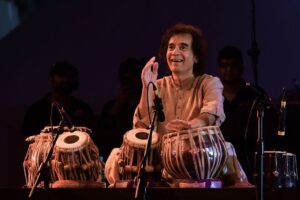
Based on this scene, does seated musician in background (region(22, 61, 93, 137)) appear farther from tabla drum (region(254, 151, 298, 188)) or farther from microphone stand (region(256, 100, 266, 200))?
microphone stand (region(256, 100, 266, 200))

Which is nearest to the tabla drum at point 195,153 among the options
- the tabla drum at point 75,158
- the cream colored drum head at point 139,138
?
the cream colored drum head at point 139,138

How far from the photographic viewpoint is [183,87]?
5156 mm

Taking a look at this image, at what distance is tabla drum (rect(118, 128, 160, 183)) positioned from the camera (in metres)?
4.77

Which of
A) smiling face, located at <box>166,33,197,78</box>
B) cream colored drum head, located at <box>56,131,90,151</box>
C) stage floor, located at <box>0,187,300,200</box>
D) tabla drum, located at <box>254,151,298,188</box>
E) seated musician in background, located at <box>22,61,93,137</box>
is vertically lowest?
stage floor, located at <box>0,187,300,200</box>

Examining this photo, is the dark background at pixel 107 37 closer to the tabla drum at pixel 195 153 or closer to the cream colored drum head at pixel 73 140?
the cream colored drum head at pixel 73 140

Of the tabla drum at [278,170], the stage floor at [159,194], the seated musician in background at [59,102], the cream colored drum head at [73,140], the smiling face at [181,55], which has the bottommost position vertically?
the stage floor at [159,194]

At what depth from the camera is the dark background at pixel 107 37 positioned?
729cm

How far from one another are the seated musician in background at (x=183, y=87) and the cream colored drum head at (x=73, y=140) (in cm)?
26

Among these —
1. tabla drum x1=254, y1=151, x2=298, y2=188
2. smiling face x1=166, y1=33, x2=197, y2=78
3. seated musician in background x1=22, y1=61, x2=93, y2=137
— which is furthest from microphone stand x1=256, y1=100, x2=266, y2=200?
seated musician in background x1=22, y1=61, x2=93, y2=137

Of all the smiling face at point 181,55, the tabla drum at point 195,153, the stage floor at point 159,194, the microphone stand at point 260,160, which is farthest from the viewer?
the smiling face at point 181,55

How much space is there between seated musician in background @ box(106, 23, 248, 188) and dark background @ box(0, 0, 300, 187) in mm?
2064

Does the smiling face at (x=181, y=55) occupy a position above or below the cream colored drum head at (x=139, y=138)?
above

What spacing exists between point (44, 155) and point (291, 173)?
168cm

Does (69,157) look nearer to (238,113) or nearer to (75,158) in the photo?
(75,158)
